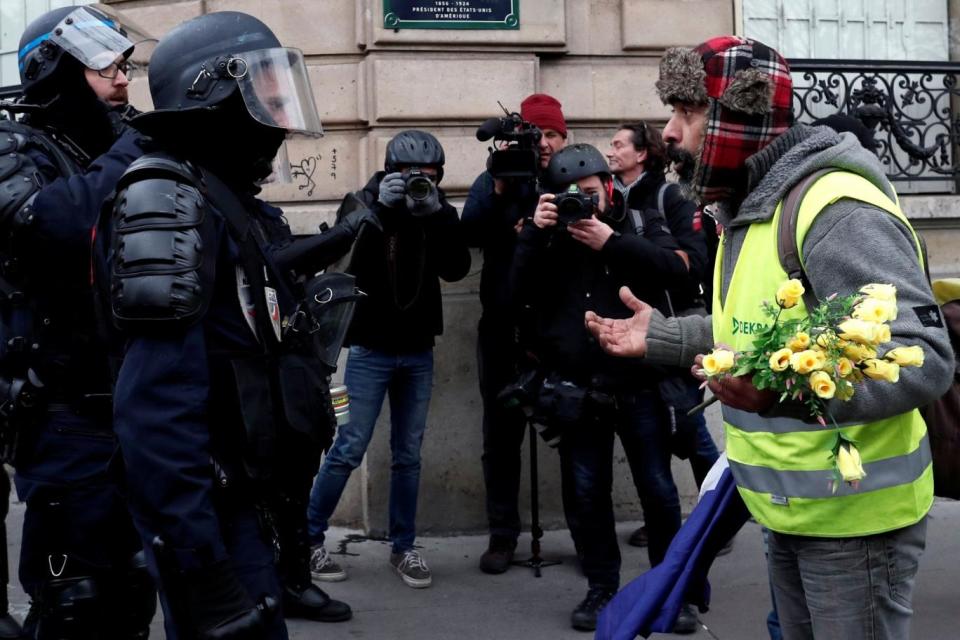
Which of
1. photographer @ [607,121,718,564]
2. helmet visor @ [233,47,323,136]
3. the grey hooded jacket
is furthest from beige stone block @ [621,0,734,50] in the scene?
the grey hooded jacket

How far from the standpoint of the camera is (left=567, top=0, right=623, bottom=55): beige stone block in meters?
6.82

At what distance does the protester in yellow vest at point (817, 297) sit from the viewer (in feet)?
8.15

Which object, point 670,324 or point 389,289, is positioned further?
point 389,289

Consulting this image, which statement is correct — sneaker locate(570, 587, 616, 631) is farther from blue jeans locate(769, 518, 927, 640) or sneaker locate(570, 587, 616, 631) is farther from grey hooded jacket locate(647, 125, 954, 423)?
grey hooded jacket locate(647, 125, 954, 423)

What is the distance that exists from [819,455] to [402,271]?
3331 millimetres

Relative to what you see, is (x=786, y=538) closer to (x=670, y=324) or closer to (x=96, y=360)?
(x=670, y=324)

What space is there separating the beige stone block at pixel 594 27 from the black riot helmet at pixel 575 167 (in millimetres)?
1701

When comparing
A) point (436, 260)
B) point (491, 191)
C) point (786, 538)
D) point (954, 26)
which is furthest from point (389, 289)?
point (954, 26)

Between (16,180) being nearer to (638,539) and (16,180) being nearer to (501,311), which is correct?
(501,311)

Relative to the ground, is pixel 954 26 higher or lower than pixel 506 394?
higher

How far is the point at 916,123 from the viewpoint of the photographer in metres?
7.48

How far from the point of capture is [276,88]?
3.07m

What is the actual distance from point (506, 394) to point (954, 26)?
4164 mm

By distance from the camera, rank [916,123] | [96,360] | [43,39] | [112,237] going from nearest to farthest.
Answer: [112,237], [96,360], [43,39], [916,123]
